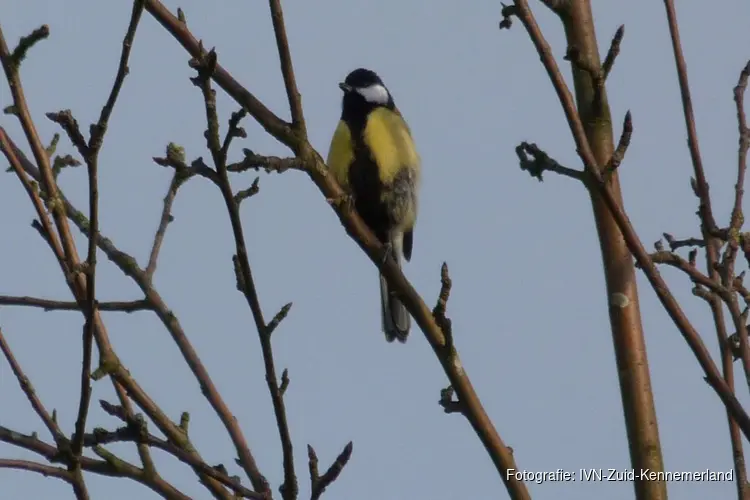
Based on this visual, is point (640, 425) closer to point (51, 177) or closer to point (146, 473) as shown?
point (146, 473)

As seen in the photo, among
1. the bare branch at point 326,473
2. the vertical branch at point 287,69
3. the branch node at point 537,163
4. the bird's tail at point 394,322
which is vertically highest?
the bird's tail at point 394,322

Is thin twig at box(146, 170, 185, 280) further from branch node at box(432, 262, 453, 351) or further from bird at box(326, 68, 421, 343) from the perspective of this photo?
bird at box(326, 68, 421, 343)

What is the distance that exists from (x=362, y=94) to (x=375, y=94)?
0.06 meters

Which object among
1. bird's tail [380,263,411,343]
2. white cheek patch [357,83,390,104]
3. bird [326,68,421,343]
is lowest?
bird's tail [380,263,411,343]

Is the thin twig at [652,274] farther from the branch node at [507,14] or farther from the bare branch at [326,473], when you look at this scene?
the bare branch at [326,473]

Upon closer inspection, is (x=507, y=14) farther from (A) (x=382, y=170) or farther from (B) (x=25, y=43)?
(A) (x=382, y=170)

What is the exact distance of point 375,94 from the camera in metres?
4.88

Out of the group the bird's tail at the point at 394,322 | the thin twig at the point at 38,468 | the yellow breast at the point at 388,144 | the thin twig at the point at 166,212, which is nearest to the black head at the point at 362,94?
the yellow breast at the point at 388,144

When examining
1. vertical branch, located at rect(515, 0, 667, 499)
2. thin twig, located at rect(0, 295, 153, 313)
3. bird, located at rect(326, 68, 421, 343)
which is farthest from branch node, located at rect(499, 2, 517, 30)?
bird, located at rect(326, 68, 421, 343)

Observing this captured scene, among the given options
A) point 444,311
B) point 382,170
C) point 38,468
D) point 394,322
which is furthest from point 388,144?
point 38,468

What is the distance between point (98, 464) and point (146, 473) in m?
0.11

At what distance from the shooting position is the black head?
15.3 feet

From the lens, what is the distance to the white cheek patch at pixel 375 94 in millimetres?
4801

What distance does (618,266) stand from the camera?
2.29 m
